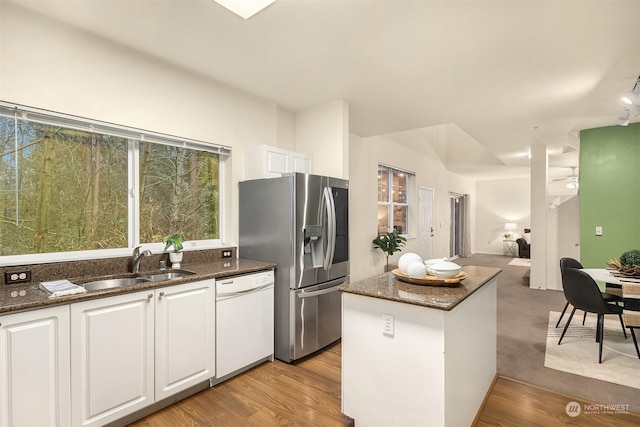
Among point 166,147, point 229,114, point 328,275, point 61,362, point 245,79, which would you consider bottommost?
point 61,362

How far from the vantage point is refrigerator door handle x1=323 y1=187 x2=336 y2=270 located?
124 inches

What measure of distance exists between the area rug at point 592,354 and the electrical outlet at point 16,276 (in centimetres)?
415

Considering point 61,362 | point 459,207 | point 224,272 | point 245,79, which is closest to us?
point 61,362

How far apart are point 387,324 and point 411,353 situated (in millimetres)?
192

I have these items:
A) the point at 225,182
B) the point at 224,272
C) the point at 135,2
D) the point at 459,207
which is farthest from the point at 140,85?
the point at 459,207

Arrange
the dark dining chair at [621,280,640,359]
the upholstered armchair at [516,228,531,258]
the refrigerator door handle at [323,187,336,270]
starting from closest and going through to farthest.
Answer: the dark dining chair at [621,280,640,359], the refrigerator door handle at [323,187,336,270], the upholstered armchair at [516,228,531,258]

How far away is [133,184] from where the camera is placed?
107 inches

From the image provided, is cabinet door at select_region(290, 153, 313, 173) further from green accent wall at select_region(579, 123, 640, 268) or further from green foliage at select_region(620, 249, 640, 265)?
green accent wall at select_region(579, 123, 640, 268)

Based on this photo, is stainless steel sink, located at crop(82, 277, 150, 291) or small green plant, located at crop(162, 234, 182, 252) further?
small green plant, located at crop(162, 234, 182, 252)

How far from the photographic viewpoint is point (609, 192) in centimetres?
461

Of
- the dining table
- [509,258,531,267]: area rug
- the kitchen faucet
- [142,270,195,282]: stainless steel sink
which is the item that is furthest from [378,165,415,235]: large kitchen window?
[509,258,531,267]: area rug

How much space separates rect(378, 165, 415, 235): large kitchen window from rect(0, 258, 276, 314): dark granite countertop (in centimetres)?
359

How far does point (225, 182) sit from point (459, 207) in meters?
9.49

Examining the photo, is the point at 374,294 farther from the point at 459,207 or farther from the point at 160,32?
the point at 459,207
